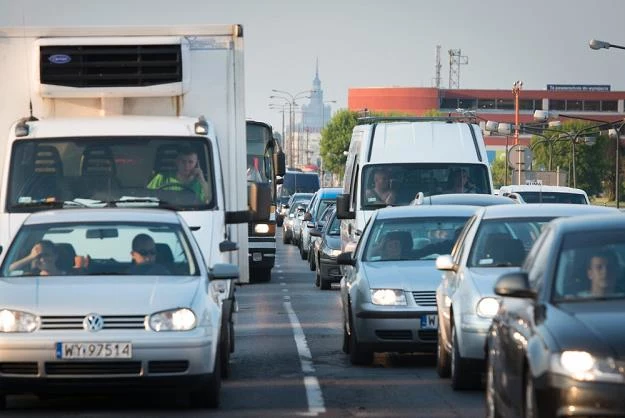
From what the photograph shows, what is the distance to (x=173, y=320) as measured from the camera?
13.1m

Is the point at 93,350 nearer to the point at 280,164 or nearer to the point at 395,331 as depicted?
the point at 395,331

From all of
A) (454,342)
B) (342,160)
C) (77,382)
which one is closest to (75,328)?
(77,382)

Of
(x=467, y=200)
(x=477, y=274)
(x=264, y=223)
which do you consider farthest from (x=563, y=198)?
→ (x=477, y=274)

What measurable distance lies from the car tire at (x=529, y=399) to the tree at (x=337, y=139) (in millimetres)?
176347

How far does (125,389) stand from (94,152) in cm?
417

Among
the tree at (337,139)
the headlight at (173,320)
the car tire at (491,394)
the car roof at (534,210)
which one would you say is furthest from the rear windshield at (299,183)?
the car tire at (491,394)

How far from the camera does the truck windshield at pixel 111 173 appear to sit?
16.5 metres

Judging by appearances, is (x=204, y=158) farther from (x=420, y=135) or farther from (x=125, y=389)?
(x=420, y=135)

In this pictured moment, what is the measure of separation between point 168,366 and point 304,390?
2167 millimetres

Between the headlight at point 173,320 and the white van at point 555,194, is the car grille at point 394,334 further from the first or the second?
the white van at point 555,194

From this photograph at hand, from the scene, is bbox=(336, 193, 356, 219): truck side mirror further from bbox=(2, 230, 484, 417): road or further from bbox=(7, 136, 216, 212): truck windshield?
bbox=(7, 136, 216, 212): truck windshield

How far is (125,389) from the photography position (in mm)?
13008

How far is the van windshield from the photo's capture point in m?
27.2

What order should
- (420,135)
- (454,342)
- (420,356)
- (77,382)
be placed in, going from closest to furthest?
(77,382)
(454,342)
(420,356)
(420,135)
